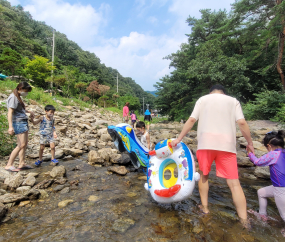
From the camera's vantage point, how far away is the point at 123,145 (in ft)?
12.8

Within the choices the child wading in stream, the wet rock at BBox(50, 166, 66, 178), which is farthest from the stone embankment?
the child wading in stream

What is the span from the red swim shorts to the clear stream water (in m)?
0.66

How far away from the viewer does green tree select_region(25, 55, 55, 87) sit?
15.4m

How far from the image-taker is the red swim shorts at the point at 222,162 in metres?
2.13

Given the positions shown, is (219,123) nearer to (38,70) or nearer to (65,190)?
(65,190)

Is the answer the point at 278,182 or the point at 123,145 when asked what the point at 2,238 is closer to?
the point at 123,145

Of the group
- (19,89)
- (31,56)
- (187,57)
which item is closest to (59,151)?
(19,89)

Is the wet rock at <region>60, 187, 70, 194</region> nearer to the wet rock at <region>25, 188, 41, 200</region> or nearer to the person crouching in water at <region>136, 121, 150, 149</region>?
the wet rock at <region>25, 188, 41, 200</region>

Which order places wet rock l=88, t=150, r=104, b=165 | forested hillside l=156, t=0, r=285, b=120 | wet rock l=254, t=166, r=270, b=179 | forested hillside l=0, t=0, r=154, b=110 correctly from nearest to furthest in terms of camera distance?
1. wet rock l=254, t=166, r=270, b=179
2. wet rock l=88, t=150, r=104, b=165
3. forested hillside l=156, t=0, r=285, b=120
4. forested hillside l=0, t=0, r=154, b=110

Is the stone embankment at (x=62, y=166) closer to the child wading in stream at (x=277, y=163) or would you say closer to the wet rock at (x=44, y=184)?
the wet rock at (x=44, y=184)

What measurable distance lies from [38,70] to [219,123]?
59.2 ft

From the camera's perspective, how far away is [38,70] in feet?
52.1

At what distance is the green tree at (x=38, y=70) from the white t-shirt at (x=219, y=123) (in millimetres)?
17486

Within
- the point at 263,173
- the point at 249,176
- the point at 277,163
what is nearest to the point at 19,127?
the point at 277,163
